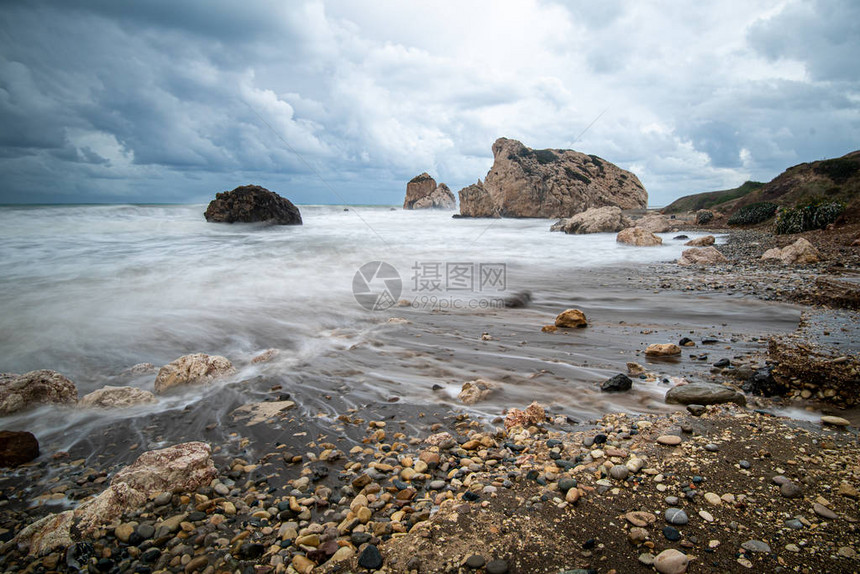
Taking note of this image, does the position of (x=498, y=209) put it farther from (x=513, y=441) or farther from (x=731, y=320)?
(x=513, y=441)

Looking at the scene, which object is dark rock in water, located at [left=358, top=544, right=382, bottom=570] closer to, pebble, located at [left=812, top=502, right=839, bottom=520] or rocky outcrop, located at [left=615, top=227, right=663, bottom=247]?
pebble, located at [left=812, top=502, right=839, bottom=520]

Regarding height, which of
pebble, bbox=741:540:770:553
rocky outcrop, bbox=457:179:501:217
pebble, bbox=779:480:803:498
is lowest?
pebble, bbox=741:540:770:553

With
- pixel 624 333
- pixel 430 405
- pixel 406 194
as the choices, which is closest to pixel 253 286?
pixel 430 405

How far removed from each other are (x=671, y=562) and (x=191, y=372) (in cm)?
476

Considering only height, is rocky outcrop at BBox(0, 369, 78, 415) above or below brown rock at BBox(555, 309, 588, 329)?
below

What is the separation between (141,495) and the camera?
254 centimetres

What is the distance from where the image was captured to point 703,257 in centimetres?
1228

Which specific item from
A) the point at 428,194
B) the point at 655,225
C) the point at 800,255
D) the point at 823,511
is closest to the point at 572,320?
the point at 823,511

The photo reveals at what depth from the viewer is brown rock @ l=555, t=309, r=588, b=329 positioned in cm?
627

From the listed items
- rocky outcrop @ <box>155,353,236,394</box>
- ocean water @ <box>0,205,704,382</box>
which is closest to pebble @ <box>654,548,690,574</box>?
rocky outcrop @ <box>155,353,236,394</box>

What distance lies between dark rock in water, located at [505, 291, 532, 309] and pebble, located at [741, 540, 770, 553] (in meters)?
6.20

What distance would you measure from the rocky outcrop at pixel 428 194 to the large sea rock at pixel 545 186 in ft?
80.5

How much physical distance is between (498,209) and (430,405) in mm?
45809

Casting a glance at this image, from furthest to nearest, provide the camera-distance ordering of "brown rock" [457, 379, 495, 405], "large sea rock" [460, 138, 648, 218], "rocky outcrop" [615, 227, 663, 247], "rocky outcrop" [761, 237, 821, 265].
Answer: "large sea rock" [460, 138, 648, 218] → "rocky outcrop" [615, 227, 663, 247] → "rocky outcrop" [761, 237, 821, 265] → "brown rock" [457, 379, 495, 405]
